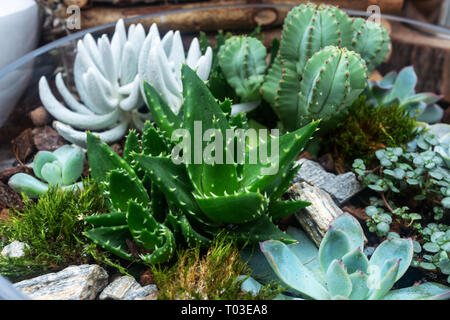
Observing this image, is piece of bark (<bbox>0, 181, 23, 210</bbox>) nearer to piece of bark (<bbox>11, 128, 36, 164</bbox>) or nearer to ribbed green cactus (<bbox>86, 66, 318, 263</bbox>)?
piece of bark (<bbox>11, 128, 36, 164</bbox>)

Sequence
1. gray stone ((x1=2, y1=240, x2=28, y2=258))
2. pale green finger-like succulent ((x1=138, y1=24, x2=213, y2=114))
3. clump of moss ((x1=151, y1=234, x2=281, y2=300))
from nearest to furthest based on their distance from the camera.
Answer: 1. clump of moss ((x1=151, y1=234, x2=281, y2=300))
2. gray stone ((x1=2, y1=240, x2=28, y2=258))
3. pale green finger-like succulent ((x1=138, y1=24, x2=213, y2=114))

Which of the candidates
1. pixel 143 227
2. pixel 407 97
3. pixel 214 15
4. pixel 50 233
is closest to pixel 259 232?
pixel 143 227

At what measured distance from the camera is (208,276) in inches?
28.3

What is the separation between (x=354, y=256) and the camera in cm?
74

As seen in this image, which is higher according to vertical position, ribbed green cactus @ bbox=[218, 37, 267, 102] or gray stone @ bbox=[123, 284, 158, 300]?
ribbed green cactus @ bbox=[218, 37, 267, 102]

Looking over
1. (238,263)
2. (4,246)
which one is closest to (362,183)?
(238,263)

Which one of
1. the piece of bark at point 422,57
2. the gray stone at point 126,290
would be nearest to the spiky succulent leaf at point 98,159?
the gray stone at point 126,290

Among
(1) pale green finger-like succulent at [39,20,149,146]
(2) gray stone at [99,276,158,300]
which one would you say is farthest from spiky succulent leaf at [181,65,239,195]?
(1) pale green finger-like succulent at [39,20,149,146]

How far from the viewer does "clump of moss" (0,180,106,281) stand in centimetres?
80

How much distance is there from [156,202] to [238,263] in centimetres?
→ 22

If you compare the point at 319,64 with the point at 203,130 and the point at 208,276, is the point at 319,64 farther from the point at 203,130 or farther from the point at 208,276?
the point at 208,276

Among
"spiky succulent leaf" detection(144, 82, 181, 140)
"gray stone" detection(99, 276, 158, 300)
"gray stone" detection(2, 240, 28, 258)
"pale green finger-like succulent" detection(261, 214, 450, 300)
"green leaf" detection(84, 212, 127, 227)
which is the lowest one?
"gray stone" detection(99, 276, 158, 300)

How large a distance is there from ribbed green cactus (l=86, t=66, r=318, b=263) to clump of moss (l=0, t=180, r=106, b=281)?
0.06m

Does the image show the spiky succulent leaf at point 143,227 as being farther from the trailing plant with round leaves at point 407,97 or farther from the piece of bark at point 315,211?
the trailing plant with round leaves at point 407,97
